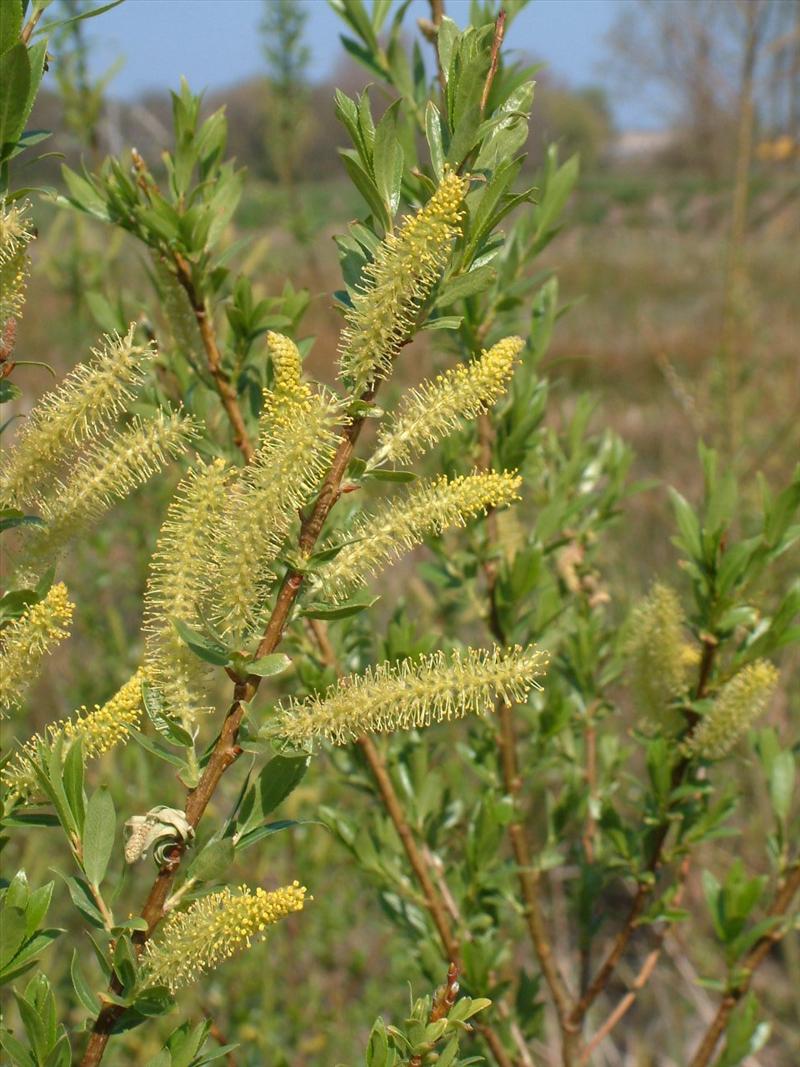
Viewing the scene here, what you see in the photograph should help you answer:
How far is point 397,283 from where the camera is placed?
630 millimetres

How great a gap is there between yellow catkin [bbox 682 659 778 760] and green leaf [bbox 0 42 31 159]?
790 millimetres

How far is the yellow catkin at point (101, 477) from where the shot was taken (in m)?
0.69

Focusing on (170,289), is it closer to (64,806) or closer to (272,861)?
(64,806)

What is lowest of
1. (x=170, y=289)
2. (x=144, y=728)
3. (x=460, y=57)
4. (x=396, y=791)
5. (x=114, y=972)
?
(x=144, y=728)

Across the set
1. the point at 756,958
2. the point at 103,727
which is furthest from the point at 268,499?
the point at 756,958

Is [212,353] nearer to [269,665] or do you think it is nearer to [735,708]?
[269,665]

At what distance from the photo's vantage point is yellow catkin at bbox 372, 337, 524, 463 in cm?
66

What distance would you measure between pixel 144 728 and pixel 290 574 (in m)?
1.56

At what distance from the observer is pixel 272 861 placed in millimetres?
2922

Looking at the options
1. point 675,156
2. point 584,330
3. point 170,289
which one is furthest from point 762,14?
point 675,156

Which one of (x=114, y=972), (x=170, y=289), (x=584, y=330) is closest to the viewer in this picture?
(x=114, y=972)

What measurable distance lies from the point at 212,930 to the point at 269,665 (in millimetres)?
167

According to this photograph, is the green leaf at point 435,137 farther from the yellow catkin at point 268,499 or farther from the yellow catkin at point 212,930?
the yellow catkin at point 212,930

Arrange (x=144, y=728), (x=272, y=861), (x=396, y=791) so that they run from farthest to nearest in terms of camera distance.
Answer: (x=272, y=861) → (x=144, y=728) → (x=396, y=791)
